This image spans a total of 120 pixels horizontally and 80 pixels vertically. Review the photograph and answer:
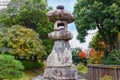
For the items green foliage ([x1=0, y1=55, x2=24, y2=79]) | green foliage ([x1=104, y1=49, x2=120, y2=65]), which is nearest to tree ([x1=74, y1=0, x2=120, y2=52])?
green foliage ([x1=104, y1=49, x2=120, y2=65])

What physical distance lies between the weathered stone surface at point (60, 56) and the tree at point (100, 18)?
11.7 m

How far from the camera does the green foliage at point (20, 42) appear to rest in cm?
2128

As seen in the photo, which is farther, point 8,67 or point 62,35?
point 8,67

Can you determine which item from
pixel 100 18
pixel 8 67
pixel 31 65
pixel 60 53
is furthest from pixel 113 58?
pixel 60 53

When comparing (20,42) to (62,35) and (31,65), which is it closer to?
(31,65)

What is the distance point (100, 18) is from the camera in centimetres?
1992

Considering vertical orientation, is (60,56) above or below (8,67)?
above

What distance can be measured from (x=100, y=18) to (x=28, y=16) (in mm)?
7236

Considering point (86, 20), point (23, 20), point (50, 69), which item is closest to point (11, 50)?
point (23, 20)

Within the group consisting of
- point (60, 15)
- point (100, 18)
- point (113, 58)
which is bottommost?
point (113, 58)

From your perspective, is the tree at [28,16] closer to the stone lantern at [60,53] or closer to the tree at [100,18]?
the tree at [100,18]

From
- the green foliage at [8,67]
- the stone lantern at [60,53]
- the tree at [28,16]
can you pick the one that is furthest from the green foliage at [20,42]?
the stone lantern at [60,53]

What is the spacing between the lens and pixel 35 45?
2188 cm

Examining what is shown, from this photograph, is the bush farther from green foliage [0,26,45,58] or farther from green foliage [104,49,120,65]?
green foliage [104,49,120,65]
